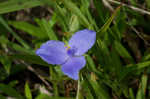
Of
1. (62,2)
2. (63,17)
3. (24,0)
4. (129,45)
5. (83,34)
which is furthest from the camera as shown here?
(129,45)

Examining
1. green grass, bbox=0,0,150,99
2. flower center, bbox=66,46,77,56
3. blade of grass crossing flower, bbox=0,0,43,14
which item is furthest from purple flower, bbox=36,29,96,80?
blade of grass crossing flower, bbox=0,0,43,14

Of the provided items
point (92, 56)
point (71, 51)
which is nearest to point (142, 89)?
point (92, 56)

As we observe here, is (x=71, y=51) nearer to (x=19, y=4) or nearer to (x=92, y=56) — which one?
(x=92, y=56)

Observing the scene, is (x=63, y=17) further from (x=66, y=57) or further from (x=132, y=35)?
(x=132, y=35)

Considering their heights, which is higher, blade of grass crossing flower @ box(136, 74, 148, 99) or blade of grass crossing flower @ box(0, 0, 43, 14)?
blade of grass crossing flower @ box(0, 0, 43, 14)

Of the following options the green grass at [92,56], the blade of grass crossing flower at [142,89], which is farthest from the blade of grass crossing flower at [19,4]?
the blade of grass crossing flower at [142,89]

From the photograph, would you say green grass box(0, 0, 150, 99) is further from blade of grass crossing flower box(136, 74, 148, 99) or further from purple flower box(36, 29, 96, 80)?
purple flower box(36, 29, 96, 80)

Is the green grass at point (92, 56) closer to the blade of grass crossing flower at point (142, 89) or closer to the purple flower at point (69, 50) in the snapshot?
the blade of grass crossing flower at point (142, 89)

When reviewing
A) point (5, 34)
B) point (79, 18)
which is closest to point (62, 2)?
point (79, 18)
